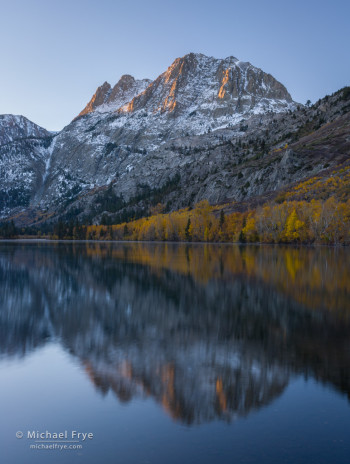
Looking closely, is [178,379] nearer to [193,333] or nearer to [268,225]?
[193,333]

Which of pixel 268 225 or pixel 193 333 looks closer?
pixel 193 333

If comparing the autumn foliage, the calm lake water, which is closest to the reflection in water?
the calm lake water

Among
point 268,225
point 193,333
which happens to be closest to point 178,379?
point 193,333

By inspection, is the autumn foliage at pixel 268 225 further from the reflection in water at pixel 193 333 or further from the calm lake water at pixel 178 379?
the calm lake water at pixel 178 379

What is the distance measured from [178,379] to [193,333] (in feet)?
19.2

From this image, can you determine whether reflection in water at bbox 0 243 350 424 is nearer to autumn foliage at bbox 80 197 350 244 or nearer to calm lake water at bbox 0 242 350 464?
calm lake water at bbox 0 242 350 464

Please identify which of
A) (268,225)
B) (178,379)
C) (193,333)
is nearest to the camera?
(178,379)

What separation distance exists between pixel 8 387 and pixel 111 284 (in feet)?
71.5

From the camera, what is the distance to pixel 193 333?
58.7 ft

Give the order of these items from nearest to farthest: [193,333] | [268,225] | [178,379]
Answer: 1. [178,379]
2. [193,333]
3. [268,225]

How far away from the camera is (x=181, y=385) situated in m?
11.6

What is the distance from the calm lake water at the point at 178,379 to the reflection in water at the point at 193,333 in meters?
0.07

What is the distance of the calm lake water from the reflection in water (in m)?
0.07

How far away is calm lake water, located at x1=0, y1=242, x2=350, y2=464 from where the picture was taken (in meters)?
8.41
